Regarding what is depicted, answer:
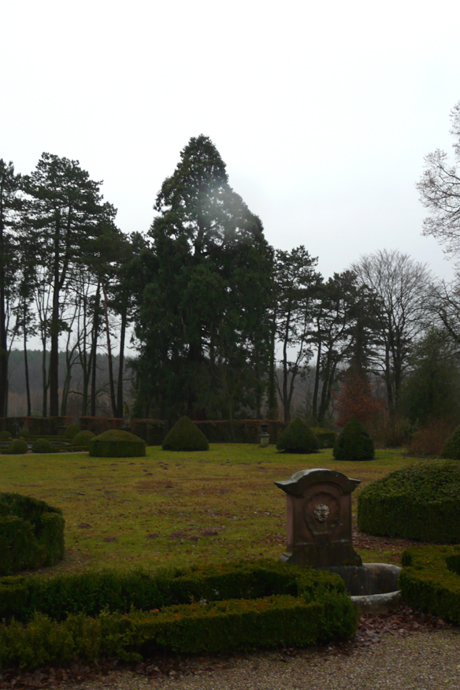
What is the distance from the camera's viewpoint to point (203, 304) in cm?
3303

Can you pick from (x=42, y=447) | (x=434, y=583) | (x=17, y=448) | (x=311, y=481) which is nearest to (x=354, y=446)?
(x=42, y=447)

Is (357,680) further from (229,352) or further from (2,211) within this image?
(2,211)

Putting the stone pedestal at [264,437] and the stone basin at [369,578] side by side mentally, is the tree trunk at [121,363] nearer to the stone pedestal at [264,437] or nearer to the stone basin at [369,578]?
the stone pedestal at [264,437]

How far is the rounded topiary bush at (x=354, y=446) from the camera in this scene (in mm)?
20594

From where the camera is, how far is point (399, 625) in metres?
4.96

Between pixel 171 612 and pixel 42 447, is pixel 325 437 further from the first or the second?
pixel 171 612

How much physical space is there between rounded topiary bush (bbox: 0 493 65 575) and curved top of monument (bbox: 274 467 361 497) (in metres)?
2.87

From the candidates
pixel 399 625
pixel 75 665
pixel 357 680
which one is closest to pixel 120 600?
pixel 75 665

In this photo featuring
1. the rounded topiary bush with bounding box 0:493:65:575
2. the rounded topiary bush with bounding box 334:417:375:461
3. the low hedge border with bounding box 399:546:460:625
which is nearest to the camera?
the low hedge border with bounding box 399:546:460:625

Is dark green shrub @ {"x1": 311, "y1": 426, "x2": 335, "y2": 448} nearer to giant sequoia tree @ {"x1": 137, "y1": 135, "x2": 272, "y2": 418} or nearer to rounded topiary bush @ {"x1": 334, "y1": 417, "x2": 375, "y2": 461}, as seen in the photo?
giant sequoia tree @ {"x1": 137, "y1": 135, "x2": 272, "y2": 418}

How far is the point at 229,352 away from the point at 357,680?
31.0 meters

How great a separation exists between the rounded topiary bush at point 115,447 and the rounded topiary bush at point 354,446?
8.01 m

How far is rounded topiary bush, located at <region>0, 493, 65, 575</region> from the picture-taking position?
6285mm

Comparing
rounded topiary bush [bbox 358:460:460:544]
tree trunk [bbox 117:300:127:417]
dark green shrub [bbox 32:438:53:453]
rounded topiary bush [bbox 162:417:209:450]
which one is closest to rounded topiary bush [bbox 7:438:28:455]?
dark green shrub [bbox 32:438:53:453]
